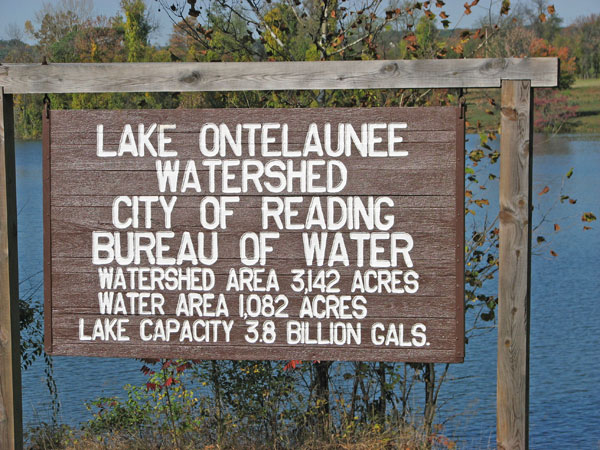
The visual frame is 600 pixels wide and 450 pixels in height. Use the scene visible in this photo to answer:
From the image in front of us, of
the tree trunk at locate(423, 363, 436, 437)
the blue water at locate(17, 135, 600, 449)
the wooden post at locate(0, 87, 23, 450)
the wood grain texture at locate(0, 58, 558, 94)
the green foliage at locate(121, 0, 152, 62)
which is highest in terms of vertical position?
the green foliage at locate(121, 0, 152, 62)

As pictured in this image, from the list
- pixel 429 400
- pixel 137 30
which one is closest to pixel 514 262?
pixel 429 400

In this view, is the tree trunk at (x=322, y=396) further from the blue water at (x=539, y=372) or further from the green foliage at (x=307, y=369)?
the blue water at (x=539, y=372)

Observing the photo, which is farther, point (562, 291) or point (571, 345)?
point (562, 291)

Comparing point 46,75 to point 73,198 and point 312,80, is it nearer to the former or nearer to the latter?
point 73,198

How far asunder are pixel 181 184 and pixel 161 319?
0.74 m

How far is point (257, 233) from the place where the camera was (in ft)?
14.2

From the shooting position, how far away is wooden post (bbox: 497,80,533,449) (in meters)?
4.20

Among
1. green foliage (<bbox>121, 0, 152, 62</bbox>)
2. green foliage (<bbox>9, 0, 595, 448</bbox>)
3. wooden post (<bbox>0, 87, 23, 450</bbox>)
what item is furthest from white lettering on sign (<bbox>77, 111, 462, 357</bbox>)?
green foliage (<bbox>121, 0, 152, 62</bbox>)

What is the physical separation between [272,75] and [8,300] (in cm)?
196

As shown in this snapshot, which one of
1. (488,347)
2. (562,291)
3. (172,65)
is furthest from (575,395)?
(172,65)

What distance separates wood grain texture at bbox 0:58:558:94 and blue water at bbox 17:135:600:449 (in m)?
3.09

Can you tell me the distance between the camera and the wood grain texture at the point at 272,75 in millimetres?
4184

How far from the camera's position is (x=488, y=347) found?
1334cm

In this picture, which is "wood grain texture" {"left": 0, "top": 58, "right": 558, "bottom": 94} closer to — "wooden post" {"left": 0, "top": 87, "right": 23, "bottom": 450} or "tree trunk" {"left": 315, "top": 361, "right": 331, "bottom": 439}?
"wooden post" {"left": 0, "top": 87, "right": 23, "bottom": 450}
